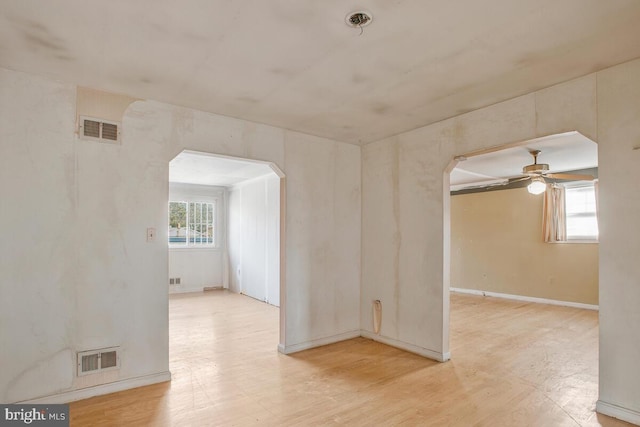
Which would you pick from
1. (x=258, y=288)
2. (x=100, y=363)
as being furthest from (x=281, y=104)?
(x=258, y=288)

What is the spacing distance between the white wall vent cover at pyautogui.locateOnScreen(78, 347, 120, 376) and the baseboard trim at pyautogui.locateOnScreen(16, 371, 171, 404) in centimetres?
14

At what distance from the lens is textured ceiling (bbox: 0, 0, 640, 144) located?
6.37 feet

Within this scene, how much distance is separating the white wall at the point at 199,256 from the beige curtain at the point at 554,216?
7.35m

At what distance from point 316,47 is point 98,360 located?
314 centimetres

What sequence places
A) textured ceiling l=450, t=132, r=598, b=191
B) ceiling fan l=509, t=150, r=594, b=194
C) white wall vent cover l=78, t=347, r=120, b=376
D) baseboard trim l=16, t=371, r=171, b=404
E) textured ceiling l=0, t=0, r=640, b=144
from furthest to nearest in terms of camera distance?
ceiling fan l=509, t=150, r=594, b=194 → textured ceiling l=450, t=132, r=598, b=191 → white wall vent cover l=78, t=347, r=120, b=376 → baseboard trim l=16, t=371, r=171, b=404 → textured ceiling l=0, t=0, r=640, b=144

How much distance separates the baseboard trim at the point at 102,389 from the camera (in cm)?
275

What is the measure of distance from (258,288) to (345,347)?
3502 mm

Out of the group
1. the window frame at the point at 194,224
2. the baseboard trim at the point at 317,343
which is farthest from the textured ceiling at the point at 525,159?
the window frame at the point at 194,224

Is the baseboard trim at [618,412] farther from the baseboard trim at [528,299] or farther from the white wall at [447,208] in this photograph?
the baseboard trim at [528,299]

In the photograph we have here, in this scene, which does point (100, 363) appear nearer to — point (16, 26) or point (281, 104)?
point (16, 26)

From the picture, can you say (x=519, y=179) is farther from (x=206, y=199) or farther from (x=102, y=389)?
(x=206, y=199)

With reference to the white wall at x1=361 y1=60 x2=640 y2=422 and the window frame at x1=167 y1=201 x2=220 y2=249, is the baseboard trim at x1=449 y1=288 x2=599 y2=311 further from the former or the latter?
the window frame at x1=167 y1=201 x2=220 y2=249

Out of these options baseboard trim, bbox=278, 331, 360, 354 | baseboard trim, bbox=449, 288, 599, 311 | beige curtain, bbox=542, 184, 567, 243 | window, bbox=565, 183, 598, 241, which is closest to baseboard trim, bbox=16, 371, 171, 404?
baseboard trim, bbox=278, 331, 360, 354

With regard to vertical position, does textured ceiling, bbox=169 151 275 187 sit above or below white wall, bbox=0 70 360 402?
above
